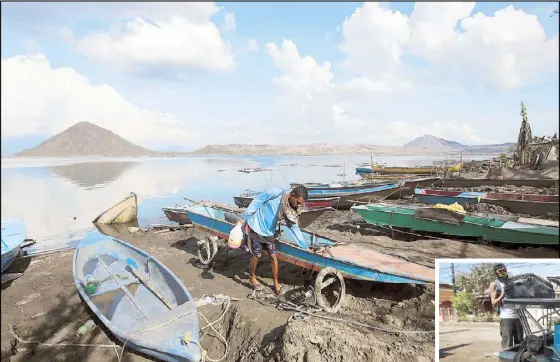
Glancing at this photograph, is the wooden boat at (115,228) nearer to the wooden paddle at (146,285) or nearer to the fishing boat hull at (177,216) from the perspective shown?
the fishing boat hull at (177,216)

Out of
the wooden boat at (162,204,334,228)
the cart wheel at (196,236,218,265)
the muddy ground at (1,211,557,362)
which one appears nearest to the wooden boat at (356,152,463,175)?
the wooden boat at (162,204,334,228)

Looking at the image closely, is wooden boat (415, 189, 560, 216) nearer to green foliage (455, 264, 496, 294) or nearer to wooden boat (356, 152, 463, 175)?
green foliage (455, 264, 496, 294)

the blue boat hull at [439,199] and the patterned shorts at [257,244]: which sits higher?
the blue boat hull at [439,199]

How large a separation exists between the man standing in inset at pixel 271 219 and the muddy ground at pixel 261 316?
0.96m

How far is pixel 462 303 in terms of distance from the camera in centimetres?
205

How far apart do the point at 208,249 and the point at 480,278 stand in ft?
21.6

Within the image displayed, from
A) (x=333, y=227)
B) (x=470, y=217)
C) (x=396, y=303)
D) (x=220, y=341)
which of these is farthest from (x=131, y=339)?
(x=333, y=227)

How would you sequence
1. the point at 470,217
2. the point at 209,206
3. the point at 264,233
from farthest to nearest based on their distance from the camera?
the point at 209,206, the point at 470,217, the point at 264,233

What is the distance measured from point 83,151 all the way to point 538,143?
12909cm

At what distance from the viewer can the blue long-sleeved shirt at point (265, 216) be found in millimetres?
5828

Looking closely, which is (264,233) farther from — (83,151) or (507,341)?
(83,151)

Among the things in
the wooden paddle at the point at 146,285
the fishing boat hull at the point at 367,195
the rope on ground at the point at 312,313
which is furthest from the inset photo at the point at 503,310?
the fishing boat hull at the point at 367,195

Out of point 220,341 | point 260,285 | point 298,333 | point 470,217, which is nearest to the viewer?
point 298,333

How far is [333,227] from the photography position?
40.1 feet
